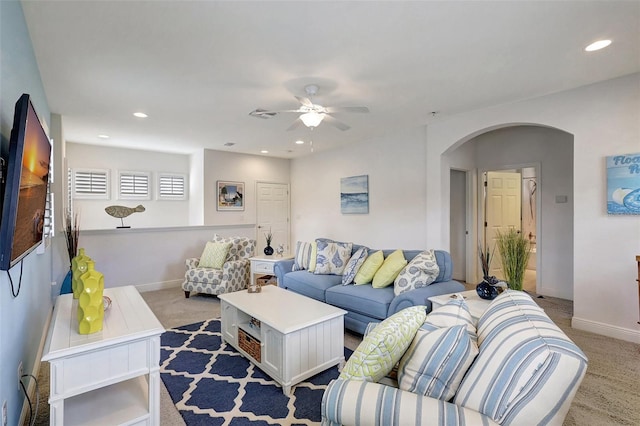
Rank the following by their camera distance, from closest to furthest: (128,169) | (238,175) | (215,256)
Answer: (215,256) → (128,169) → (238,175)

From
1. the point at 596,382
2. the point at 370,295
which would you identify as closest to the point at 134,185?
the point at 370,295

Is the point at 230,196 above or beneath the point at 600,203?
above

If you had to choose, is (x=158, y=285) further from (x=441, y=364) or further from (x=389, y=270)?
(x=441, y=364)

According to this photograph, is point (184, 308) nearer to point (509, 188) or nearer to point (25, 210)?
point (25, 210)

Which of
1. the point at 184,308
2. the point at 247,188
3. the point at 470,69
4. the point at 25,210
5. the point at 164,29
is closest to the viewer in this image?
the point at 25,210

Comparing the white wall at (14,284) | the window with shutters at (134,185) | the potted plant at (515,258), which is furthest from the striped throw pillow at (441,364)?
the window with shutters at (134,185)

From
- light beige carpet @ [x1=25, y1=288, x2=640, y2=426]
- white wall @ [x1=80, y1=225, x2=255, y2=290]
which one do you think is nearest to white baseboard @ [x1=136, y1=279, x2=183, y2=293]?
white wall @ [x1=80, y1=225, x2=255, y2=290]

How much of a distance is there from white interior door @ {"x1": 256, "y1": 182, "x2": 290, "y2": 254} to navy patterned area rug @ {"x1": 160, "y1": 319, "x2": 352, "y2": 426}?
3753 millimetres

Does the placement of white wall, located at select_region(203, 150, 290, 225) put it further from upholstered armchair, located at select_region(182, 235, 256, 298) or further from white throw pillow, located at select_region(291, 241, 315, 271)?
white throw pillow, located at select_region(291, 241, 315, 271)

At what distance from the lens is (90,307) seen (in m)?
1.63

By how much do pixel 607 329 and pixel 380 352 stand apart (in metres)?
3.21

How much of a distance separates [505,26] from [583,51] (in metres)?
0.90

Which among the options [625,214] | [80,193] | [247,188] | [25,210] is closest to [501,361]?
[25,210]

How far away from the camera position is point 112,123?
431 cm
